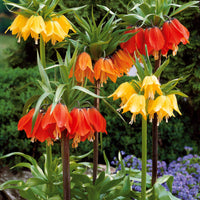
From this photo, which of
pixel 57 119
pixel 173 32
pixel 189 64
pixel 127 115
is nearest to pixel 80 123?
pixel 57 119

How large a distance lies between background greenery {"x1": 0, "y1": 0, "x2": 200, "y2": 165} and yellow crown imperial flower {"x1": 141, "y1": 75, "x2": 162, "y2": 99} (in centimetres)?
170

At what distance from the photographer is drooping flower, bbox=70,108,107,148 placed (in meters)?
1.74

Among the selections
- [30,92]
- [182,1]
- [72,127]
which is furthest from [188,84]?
[72,127]

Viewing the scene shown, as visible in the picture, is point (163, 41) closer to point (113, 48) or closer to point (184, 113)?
point (113, 48)

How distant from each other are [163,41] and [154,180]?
35.0 inches

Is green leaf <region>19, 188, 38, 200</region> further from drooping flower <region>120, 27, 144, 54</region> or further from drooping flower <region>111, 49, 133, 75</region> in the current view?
drooping flower <region>120, 27, 144, 54</region>

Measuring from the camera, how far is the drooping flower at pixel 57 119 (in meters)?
1.66

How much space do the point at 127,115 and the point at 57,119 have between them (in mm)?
2099

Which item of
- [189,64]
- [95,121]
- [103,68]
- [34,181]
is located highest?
[103,68]

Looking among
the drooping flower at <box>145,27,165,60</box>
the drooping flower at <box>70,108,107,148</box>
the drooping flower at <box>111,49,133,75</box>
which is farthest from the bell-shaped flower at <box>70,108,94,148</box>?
the drooping flower at <box>145,27,165,60</box>

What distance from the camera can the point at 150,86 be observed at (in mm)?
1663

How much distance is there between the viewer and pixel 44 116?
5.60 feet

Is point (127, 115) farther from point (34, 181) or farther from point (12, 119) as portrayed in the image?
point (34, 181)

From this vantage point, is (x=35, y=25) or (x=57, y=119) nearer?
(x=57, y=119)
